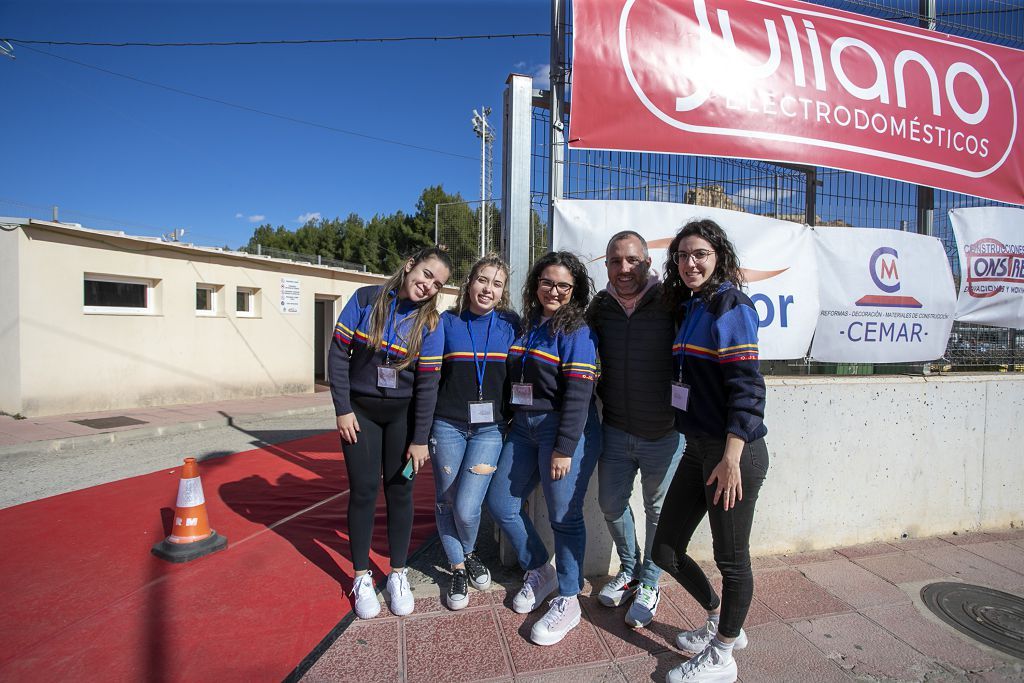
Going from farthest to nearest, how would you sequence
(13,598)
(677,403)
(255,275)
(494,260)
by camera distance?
(255,275) < (13,598) < (494,260) < (677,403)

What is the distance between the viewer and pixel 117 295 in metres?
9.97

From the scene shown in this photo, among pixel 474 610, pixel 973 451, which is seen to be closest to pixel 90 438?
pixel 474 610

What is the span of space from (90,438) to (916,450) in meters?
9.51

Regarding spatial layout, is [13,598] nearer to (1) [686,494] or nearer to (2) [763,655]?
(1) [686,494]

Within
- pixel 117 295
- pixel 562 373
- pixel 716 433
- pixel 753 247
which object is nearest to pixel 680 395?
pixel 716 433

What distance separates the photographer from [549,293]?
254 centimetres

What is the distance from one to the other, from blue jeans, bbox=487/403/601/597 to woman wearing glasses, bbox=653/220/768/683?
412 mm

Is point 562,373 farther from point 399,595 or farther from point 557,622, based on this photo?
point 399,595

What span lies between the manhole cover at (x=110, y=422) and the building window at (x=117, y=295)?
6.81 ft

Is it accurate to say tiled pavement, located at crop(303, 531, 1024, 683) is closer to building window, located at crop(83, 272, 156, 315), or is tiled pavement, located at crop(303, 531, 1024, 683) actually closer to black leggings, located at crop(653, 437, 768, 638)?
black leggings, located at crop(653, 437, 768, 638)

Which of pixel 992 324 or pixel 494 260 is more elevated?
pixel 494 260

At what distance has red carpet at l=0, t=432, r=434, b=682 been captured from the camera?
2426 mm

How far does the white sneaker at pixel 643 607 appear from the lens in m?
2.64

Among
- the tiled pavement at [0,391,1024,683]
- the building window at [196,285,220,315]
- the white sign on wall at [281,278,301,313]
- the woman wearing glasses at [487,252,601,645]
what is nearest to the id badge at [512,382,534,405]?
the woman wearing glasses at [487,252,601,645]
